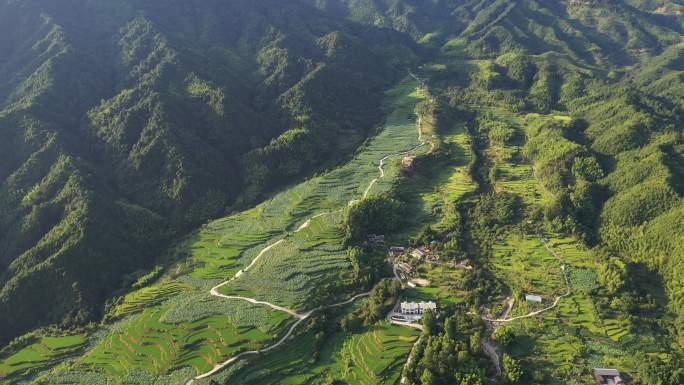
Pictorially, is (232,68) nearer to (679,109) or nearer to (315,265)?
(315,265)

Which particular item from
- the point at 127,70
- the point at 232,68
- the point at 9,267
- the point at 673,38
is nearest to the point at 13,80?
the point at 127,70

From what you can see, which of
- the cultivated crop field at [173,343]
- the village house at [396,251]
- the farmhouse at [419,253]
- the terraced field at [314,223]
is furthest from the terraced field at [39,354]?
the farmhouse at [419,253]

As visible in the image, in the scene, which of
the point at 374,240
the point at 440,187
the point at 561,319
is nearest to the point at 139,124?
the point at 374,240

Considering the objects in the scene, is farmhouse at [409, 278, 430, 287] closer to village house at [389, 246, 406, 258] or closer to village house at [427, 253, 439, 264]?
village house at [427, 253, 439, 264]

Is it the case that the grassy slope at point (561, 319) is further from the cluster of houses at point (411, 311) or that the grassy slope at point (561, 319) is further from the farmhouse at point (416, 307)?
the cluster of houses at point (411, 311)

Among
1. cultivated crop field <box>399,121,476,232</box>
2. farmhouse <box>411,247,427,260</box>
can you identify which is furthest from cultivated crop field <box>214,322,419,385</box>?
cultivated crop field <box>399,121,476,232</box>

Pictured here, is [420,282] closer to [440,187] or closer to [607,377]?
[607,377]
